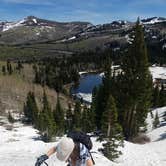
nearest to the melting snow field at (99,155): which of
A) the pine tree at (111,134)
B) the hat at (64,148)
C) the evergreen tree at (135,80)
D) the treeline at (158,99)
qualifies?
the pine tree at (111,134)

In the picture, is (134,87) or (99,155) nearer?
(99,155)

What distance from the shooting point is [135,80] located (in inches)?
2023

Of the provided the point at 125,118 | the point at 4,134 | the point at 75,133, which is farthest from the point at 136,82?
the point at 75,133

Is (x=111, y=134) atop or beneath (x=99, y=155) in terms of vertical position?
beneath

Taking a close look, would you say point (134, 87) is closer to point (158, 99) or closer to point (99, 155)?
point (99, 155)

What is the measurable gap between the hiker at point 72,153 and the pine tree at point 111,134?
75.7 feet

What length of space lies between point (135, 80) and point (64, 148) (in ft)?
149

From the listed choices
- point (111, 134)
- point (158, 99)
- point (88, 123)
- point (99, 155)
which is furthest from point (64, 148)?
point (158, 99)

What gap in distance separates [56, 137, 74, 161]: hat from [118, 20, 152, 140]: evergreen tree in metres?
44.9

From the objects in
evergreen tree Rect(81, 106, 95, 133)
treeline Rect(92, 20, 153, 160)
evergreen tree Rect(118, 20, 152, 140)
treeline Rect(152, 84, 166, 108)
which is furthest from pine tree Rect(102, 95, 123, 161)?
treeline Rect(152, 84, 166, 108)

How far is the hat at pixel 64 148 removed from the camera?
6.46m

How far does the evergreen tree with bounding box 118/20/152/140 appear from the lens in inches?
2016

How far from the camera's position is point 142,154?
1298 inches

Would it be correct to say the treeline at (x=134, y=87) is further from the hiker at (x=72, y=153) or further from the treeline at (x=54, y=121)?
the hiker at (x=72, y=153)
